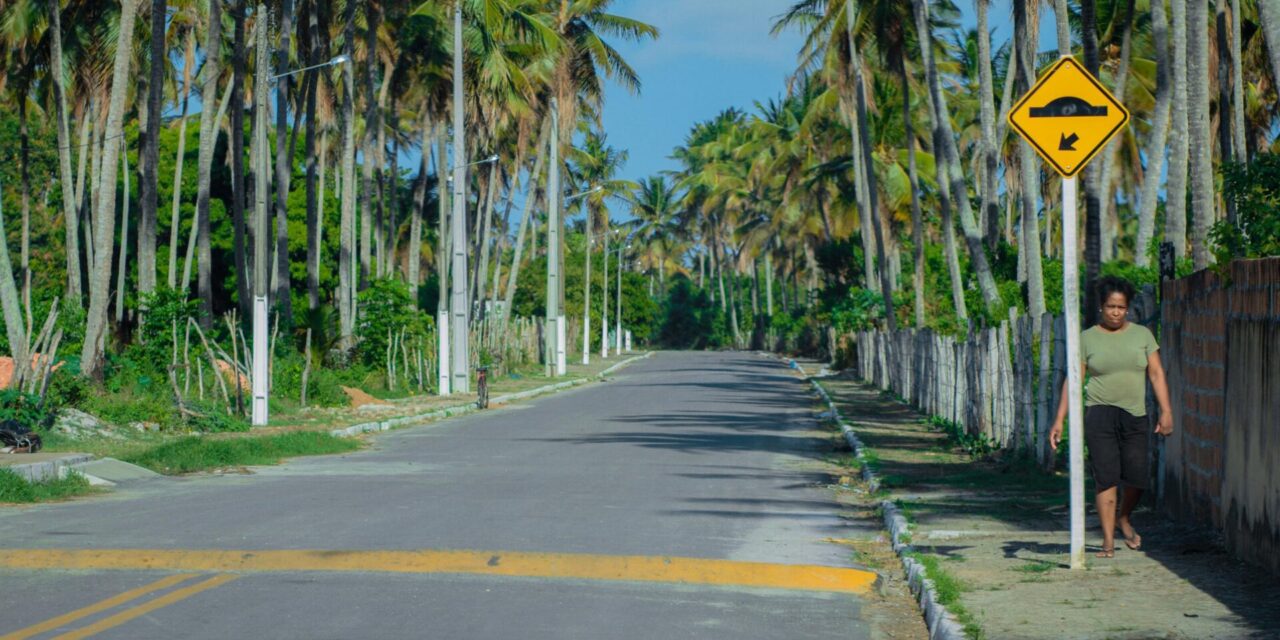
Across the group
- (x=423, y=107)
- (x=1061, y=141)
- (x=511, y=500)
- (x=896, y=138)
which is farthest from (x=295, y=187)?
(x=1061, y=141)

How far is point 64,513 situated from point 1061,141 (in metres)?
8.74

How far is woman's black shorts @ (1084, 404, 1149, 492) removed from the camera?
383 inches

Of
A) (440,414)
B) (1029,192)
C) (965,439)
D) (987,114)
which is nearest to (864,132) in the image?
(987,114)

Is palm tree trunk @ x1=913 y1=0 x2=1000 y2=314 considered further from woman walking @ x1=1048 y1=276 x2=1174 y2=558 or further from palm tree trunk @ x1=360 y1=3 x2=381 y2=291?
palm tree trunk @ x1=360 y1=3 x2=381 y2=291

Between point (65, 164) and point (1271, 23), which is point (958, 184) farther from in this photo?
point (65, 164)

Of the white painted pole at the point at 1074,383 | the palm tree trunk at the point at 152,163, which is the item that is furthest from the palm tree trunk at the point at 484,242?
the white painted pole at the point at 1074,383

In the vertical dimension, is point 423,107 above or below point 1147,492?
above

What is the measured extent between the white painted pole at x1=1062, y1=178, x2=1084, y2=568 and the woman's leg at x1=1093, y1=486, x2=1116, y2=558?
0.46m

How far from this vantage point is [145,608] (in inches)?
324

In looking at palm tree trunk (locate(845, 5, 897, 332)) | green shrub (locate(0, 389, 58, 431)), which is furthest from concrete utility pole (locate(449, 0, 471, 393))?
green shrub (locate(0, 389, 58, 431))

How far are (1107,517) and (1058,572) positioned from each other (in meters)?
0.70

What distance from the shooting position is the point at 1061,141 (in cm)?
947

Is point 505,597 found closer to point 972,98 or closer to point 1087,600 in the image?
point 1087,600

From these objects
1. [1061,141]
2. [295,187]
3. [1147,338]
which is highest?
[295,187]
